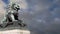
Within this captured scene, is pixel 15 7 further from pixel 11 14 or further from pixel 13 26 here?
pixel 13 26

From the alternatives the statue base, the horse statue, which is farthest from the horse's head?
the statue base

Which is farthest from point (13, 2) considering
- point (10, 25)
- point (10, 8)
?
point (10, 25)

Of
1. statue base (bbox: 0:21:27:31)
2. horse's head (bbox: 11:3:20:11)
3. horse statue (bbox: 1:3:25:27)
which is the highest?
horse's head (bbox: 11:3:20:11)

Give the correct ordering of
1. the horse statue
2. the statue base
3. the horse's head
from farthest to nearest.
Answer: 1. the horse's head
2. the horse statue
3. the statue base

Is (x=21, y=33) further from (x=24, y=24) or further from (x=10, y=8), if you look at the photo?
(x=10, y=8)

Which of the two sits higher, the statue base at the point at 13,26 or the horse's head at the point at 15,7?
the horse's head at the point at 15,7

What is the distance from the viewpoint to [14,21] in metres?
22.8

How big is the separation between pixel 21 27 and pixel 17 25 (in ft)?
1.33

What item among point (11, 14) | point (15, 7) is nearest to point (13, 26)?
point (11, 14)

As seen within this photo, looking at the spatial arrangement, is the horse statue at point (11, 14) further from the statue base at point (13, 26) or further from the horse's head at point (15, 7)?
the statue base at point (13, 26)

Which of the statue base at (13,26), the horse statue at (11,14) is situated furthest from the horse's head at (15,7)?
the statue base at (13,26)

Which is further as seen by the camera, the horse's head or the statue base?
the horse's head

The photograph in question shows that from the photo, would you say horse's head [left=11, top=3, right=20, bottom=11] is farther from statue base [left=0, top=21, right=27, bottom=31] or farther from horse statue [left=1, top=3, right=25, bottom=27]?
statue base [left=0, top=21, right=27, bottom=31]

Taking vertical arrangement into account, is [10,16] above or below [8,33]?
above
